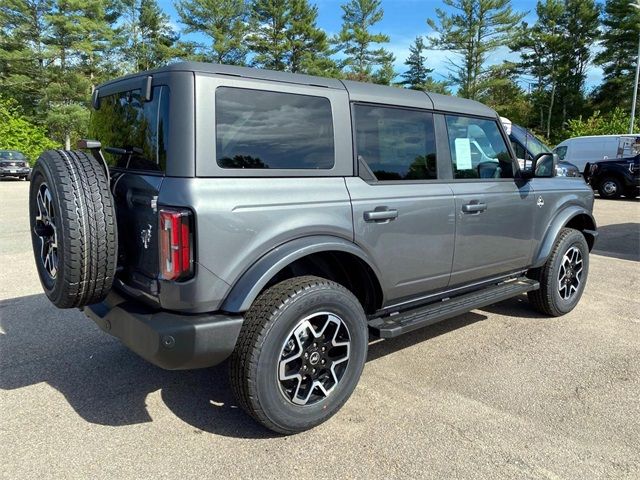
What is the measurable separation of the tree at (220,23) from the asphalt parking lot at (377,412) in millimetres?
38496

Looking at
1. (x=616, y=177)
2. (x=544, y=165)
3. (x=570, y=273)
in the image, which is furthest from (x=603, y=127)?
(x=544, y=165)

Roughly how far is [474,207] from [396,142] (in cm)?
82

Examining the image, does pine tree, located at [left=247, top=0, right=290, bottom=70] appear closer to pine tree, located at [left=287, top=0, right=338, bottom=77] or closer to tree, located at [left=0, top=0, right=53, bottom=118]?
pine tree, located at [left=287, top=0, right=338, bottom=77]

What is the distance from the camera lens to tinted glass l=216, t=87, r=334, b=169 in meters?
2.68

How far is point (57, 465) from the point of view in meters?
2.54

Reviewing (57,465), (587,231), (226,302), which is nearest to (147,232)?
(226,302)

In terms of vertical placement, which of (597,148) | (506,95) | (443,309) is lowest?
(443,309)

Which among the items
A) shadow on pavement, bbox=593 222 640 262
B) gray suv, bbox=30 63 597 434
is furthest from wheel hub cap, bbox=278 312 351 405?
shadow on pavement, bbox=593 222 640 262

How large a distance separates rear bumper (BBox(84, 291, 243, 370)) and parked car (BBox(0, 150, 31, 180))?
26.3 m

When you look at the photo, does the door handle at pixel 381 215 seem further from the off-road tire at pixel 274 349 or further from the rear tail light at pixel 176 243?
the rear tail light at pixel 176 243

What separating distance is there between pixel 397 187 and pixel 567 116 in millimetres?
48421

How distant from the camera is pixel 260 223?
268 cm

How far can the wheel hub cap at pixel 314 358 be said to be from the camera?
2838mm

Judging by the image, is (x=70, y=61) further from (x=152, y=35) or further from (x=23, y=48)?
(x=152, y=35)
